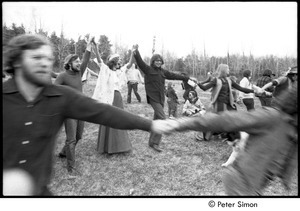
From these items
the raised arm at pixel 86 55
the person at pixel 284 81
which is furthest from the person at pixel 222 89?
the raised arm at pixel 86 55

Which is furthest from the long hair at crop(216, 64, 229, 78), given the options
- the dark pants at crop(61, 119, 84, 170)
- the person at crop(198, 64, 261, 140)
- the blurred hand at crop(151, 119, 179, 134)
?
the blurred hand at crop(151, 119, 179, 134)

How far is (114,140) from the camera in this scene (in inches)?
212

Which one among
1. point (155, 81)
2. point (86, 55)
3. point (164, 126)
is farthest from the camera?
point (155, 81)

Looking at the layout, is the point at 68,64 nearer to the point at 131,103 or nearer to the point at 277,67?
the point at 131,103

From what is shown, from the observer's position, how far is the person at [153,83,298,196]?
185 centimetres

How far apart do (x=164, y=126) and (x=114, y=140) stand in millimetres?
3555

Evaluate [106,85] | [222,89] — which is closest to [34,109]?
[106,85]

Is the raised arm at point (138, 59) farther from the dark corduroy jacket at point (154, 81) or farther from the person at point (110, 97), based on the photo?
the person at point (110, 97)

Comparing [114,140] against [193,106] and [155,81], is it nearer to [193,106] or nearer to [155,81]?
[155,81]

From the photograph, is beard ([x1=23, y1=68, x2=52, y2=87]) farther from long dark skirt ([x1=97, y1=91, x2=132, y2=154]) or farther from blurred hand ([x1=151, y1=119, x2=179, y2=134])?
long dark skirt ([x1=97, y1=91, x2=132, y2=154])

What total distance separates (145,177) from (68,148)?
1.29 metres

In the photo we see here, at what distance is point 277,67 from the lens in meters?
27.4
